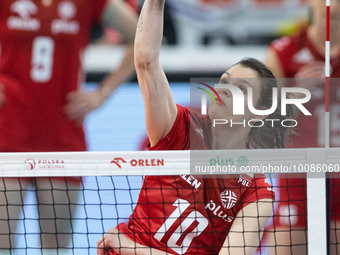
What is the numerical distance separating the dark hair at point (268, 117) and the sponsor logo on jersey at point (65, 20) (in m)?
0.93

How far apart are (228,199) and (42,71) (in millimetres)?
1194

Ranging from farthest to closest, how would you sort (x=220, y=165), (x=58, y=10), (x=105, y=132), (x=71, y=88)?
1. (x=105, y=132)
2. (x=71, y=88)
3. (x=58, y=10)
4. (x=220, y=165)

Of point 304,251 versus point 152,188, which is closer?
point 152,188

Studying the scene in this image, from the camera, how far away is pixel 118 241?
1.44m

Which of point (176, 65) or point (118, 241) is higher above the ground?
point (176, 65)

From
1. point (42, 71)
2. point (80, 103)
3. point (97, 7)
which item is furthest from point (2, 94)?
point (97, 7)

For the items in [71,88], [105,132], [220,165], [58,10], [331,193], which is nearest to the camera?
[220,165]

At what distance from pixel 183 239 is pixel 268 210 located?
0.31 m

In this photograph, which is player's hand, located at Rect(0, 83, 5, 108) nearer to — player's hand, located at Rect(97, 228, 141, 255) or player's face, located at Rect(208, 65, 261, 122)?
player's hand, located at Rect(97, 228, 141, 255)

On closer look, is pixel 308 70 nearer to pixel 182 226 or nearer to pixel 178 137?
pixel 178 137

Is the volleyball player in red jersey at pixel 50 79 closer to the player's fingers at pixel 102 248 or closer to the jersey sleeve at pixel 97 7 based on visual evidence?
the jersey sleeve at pixel 97 7

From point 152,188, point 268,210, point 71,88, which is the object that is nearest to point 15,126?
point 71,88

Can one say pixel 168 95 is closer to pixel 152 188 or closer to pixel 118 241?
pixel 152 188

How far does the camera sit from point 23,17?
6.54 feet
